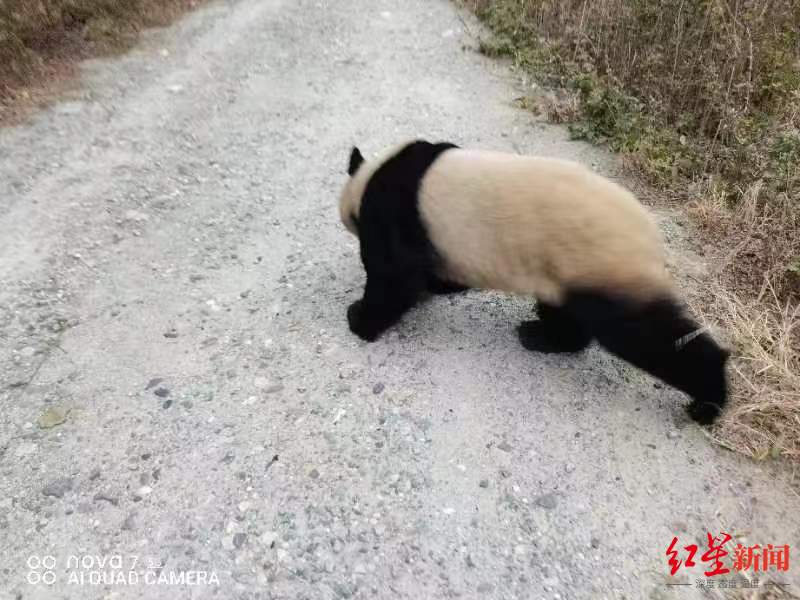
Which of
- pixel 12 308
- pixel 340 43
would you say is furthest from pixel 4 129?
pixel 340 43

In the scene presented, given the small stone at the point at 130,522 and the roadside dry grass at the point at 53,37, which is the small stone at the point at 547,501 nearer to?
the small stone at the point at 130,522

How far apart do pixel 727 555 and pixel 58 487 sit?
3.09 m

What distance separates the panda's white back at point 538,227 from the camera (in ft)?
8.86

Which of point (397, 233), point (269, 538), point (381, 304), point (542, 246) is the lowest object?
point (269, 538)

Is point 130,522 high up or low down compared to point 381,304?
down

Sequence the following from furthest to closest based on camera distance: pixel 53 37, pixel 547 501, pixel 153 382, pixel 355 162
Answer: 1. pixel 53 37
2. pixel 355 162
3. pixel 153 382
4. pixel 547 501

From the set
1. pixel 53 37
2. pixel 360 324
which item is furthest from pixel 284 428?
pixel 53 37

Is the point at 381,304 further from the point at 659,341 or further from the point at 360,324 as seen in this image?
the point at 659,341

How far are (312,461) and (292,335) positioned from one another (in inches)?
37.9

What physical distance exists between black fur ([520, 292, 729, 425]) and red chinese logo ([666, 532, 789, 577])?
0.66 m

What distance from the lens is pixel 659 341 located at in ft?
8.96

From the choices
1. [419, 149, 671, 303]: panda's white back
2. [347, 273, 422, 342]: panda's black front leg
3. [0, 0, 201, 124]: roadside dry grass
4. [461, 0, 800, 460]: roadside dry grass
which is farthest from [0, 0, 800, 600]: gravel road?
[0, 0, 201, 124]: roadside dry grass
